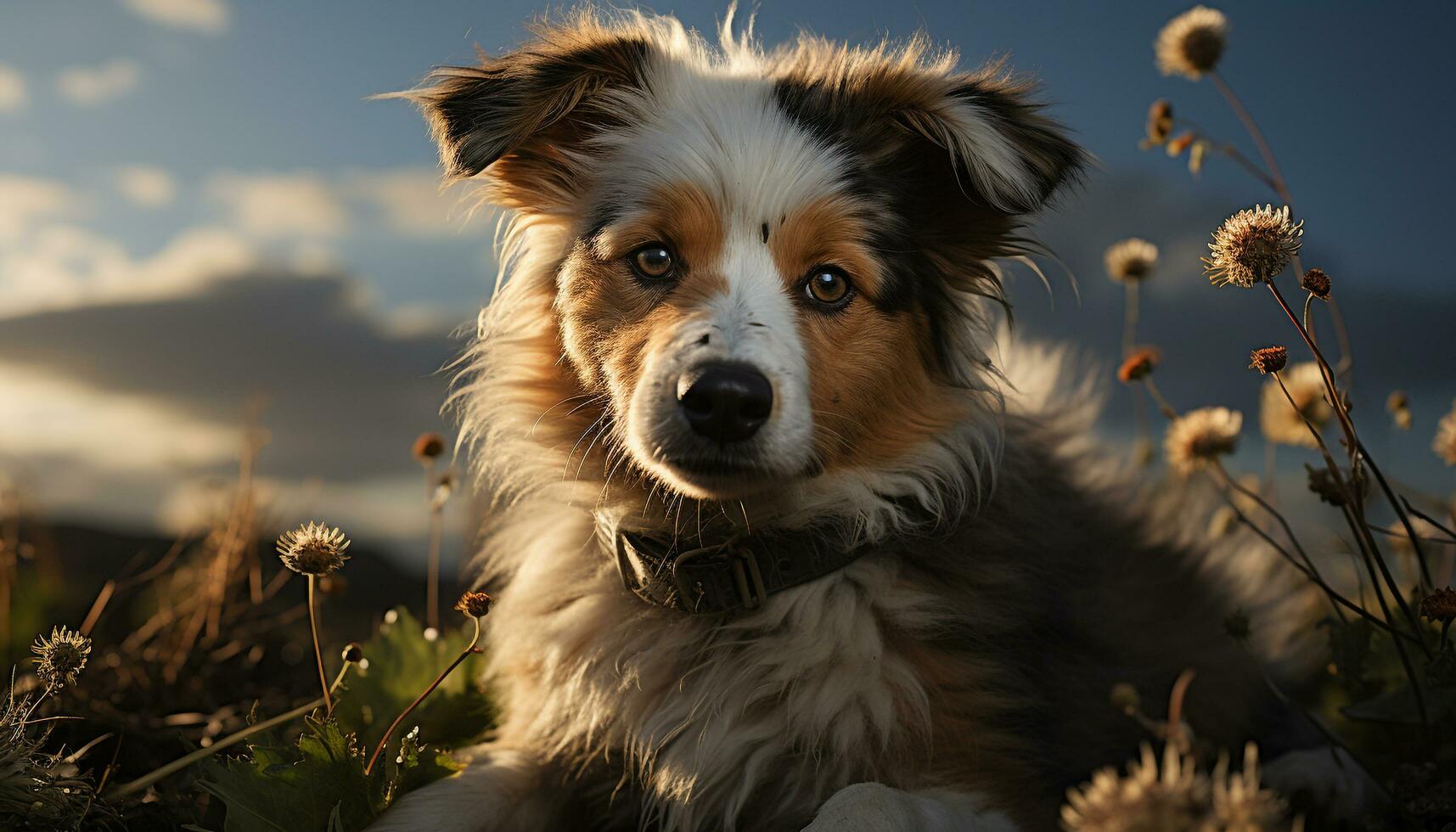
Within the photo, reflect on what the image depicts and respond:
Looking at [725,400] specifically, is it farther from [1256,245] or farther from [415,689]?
[415,689]

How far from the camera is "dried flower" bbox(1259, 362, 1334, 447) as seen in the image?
3971 millimetres

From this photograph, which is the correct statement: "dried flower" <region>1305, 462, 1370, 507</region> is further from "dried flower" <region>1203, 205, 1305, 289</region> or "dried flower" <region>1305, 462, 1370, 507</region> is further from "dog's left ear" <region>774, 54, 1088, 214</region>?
"dog's left ear" <region>774, 54, 1088, 214</region>

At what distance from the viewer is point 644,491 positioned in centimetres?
330

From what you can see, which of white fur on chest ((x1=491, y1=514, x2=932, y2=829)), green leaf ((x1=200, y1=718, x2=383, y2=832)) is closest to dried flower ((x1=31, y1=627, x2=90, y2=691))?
green leaf ((x1=200, y1=718, x2=383, y2=832))

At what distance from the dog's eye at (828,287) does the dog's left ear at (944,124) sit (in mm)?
475

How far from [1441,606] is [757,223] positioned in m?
1.90

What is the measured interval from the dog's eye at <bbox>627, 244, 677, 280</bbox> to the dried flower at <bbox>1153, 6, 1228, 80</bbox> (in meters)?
2.22

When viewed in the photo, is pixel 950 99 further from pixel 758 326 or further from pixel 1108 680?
pixel 1108 680

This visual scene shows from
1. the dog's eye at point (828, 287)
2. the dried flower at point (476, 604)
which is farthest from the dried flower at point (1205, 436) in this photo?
the dried flower at point (476, 604)

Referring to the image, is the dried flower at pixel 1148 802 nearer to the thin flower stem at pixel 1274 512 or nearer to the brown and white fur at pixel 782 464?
the brown and white fur at pixel 782 464

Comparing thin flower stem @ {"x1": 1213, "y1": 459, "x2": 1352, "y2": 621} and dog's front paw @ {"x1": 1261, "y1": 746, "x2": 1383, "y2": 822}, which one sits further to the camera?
dog's front paw @ {"x1": 1261, "y1": 746, "x2": 1383, "y2": 822}

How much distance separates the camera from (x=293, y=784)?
8.33ft

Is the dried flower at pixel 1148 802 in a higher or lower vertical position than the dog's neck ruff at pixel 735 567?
higher

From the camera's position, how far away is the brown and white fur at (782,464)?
2871 millimetres
